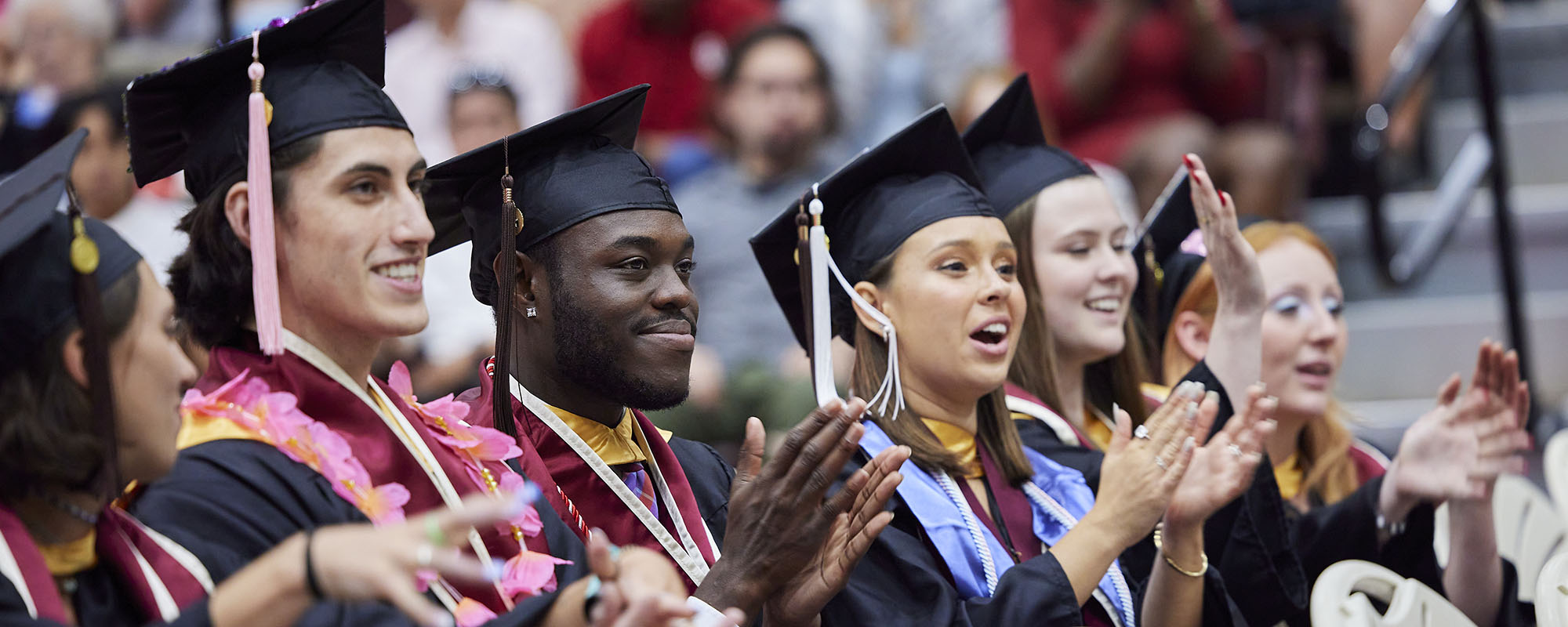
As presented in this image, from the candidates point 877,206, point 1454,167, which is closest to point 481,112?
point 877,206

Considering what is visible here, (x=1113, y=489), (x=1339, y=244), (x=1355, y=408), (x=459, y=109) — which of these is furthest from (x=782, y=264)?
(x=1339, y=244)

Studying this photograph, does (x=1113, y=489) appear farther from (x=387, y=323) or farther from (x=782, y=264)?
(x=387, y=323)

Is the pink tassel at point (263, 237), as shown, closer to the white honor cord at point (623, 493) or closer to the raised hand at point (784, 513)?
the white honor cord at point (623, 493)

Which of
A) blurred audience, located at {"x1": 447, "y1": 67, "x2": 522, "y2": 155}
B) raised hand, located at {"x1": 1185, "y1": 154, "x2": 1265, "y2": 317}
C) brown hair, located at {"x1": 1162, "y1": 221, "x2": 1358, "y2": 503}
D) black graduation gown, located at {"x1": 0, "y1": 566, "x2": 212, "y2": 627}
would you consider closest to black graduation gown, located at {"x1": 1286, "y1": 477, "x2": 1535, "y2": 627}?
brown hair, located at {"x1": 1162, "y1": 221, "x2": 1358, "y2": 503}

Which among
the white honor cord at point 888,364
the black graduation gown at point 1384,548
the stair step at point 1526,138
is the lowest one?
the black graduation gown at point 1384,548

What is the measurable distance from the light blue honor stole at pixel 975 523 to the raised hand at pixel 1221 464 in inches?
7.9

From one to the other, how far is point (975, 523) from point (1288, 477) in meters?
1.56

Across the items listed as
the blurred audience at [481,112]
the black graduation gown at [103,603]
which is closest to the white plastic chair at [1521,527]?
the black graduation gown at [103,603]

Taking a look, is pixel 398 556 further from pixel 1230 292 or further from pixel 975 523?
pixel 1230 292

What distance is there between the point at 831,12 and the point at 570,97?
1280 millimetres

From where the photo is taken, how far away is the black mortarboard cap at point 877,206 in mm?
3172

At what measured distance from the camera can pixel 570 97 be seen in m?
7.29

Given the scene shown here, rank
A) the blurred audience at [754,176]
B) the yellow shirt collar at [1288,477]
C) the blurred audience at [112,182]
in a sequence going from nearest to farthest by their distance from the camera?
the yellow shirt collar at [1288,477], the blurred audience at [112,182], the blurred audience at [754,176]

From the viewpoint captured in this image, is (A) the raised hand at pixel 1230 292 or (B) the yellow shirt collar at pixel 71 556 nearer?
(B) the yellow shirt collar at pixel 71 556
